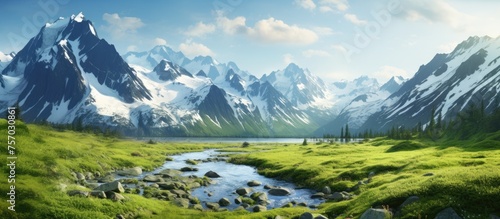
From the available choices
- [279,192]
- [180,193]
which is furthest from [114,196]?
[279,192]

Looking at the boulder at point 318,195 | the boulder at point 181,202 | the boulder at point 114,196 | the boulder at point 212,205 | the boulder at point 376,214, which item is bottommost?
the boulder at point 212,205

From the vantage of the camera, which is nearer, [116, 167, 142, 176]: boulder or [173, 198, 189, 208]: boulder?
[173, 198, 189, 208]: boulder

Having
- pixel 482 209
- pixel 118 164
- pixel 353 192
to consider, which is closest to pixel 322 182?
pixel 353 192

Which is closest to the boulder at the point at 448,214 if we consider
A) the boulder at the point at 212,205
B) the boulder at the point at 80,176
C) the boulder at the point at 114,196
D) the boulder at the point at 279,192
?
the boulder at the point at 212,205

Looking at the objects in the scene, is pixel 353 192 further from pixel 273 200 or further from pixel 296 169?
pixel 296 169

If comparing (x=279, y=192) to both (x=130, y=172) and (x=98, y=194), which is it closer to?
(x=98, y=194)

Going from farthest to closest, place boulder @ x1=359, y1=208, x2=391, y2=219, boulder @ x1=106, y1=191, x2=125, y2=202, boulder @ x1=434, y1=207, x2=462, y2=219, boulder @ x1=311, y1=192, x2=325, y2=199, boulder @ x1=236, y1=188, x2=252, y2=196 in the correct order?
boulder @ x1=236, y1=188, x2=252, y2=196
boulder @ x1=311, y1=192, x2=325, y2=199
boulder @ x1=106, y1=191, x2=125, y2=202
boulder @ x1=359, y1=208, x2=391, y2=219
boulder @ x1=434, y1=207, x2=462, y2=219

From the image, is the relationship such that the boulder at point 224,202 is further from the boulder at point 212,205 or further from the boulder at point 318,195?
the boulder at point 318,195

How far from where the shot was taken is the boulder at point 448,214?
26.5 metres

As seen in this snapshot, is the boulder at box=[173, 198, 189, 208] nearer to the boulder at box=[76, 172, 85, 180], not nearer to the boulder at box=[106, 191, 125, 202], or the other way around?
the boulder at box=[106, 191, 125, 202]

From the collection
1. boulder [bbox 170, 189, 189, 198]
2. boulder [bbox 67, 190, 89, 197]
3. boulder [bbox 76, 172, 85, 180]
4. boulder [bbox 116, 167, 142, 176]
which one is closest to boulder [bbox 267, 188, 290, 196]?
boulder [bbox 170, 189, 189, 198]

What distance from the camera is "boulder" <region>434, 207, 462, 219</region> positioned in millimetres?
26453

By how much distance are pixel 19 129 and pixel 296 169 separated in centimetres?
5120

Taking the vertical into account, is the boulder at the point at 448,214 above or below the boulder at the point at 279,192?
above
